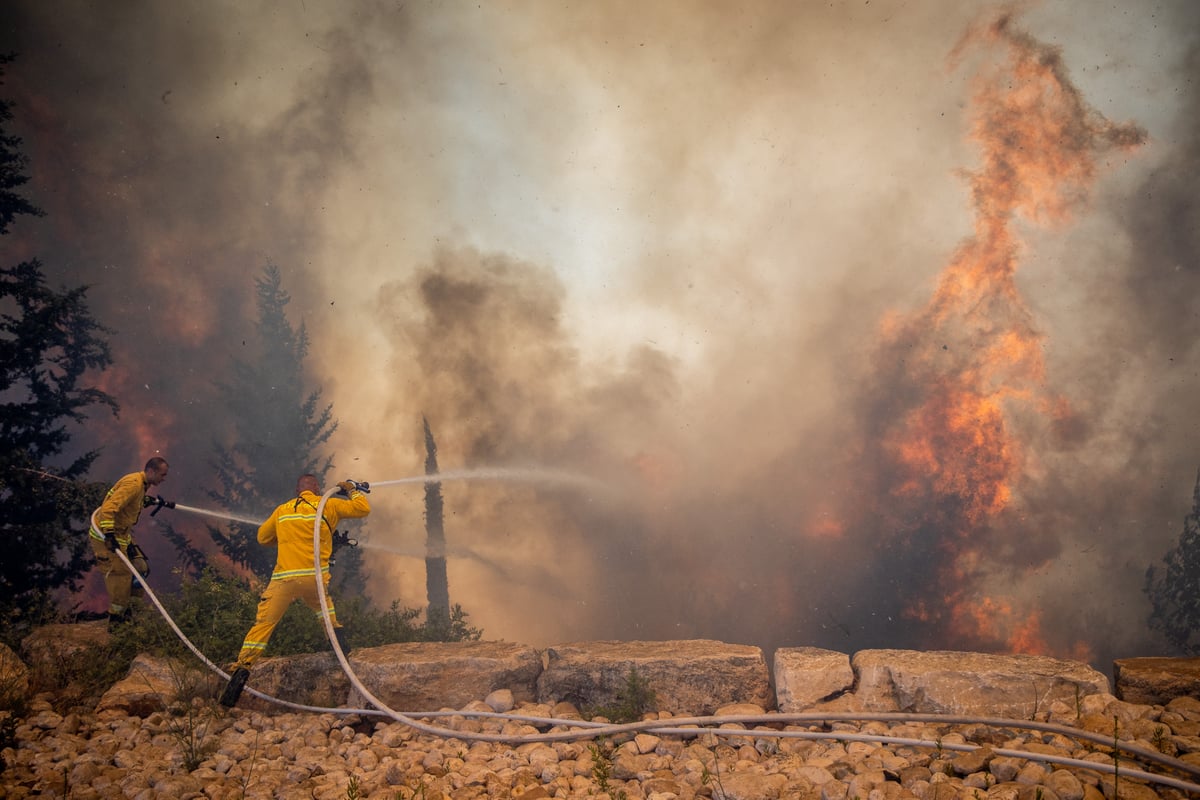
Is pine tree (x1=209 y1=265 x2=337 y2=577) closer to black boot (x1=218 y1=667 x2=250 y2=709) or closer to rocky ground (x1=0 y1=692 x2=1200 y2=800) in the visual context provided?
black boot (x1=218 y1=667 x2=250 y2=709)

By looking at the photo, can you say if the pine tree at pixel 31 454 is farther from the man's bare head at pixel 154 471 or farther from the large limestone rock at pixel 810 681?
the large limestone rock at pixel 810 681

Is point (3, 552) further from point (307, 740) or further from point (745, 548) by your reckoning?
point (745, 548)

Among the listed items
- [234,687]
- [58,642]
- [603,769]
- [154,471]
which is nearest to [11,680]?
[234,687]

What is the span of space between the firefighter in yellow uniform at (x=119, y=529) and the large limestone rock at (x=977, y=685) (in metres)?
9.06

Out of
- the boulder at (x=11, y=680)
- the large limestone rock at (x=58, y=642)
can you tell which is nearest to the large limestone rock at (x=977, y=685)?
the boulder at (x=11, y=680)

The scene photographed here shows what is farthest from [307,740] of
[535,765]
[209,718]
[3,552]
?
[3,552]

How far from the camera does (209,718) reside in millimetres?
5637

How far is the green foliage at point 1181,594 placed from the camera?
3114cm

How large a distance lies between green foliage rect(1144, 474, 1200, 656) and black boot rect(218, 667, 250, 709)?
43.2 metres

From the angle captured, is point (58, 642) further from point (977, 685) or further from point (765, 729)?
point (977, 685)

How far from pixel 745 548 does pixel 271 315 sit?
A: 36375 millimetres

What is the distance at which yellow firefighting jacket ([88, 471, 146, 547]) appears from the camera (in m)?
7.66

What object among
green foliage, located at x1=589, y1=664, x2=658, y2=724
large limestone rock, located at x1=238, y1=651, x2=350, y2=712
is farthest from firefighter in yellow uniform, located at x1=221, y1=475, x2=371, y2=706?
green foliage, located at x1=589, y1=664, x2=658, y2=724

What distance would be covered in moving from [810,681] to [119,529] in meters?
9.17
